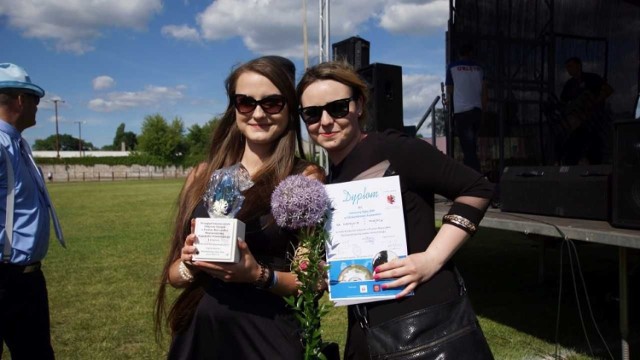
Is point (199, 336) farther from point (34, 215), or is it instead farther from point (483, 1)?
point (483, 1)

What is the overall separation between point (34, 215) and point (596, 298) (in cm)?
528

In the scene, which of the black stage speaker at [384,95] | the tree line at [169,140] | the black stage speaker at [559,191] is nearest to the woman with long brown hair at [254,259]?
the black stage speaker at [559,191]

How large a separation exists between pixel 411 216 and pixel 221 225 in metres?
0.59

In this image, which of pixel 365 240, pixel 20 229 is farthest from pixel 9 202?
pixel 365 240

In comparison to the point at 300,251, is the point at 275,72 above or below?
above

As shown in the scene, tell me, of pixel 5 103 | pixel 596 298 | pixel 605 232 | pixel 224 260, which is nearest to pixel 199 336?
pixel 224 260

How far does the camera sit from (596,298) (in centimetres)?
529

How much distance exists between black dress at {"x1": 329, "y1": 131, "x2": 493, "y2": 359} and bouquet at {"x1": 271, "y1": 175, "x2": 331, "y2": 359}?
175 millimetres

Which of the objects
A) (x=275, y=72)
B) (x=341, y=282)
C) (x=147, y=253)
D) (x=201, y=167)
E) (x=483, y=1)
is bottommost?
(x=147, y=253)

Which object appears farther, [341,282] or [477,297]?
[477,297]

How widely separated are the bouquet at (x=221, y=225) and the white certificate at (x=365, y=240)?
11.7 inches

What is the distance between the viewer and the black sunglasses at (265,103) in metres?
1.84

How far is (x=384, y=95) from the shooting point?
536 centimetres

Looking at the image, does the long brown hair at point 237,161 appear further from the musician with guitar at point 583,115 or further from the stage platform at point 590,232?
the musician with guitar at point 583,115
